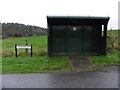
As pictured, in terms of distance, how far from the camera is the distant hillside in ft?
128

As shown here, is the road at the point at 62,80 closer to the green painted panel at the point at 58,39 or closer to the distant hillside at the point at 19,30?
the green painted panel at the point at 58,39

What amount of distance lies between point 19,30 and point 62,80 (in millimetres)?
40609

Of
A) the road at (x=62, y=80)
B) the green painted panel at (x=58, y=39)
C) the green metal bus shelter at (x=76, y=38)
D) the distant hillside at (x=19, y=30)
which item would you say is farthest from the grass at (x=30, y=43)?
the distant hillside at (x=19, y=30)

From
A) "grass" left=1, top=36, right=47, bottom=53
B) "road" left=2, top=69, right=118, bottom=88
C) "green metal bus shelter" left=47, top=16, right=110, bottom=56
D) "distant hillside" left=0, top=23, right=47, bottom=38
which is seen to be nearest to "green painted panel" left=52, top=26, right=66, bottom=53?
"green metal bus shelter" left=47, top=16, right=110, bottom=56

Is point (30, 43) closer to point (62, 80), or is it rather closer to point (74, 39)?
point (74, 39)

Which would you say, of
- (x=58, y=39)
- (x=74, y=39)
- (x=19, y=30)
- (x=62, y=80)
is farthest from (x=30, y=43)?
(x=19, y=30)

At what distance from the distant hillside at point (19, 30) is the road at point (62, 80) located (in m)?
34.4

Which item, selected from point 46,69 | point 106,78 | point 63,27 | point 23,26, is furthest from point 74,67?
point 23,26

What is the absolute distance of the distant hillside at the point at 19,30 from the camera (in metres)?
39.0

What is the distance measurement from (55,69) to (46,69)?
0.44 meters

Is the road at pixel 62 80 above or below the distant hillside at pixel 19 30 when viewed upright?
below

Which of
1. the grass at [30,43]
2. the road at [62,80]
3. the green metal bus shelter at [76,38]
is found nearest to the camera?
the road at [62,80]

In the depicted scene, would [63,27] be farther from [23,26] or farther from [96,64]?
[23,26]

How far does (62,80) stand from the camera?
15.5 ft
